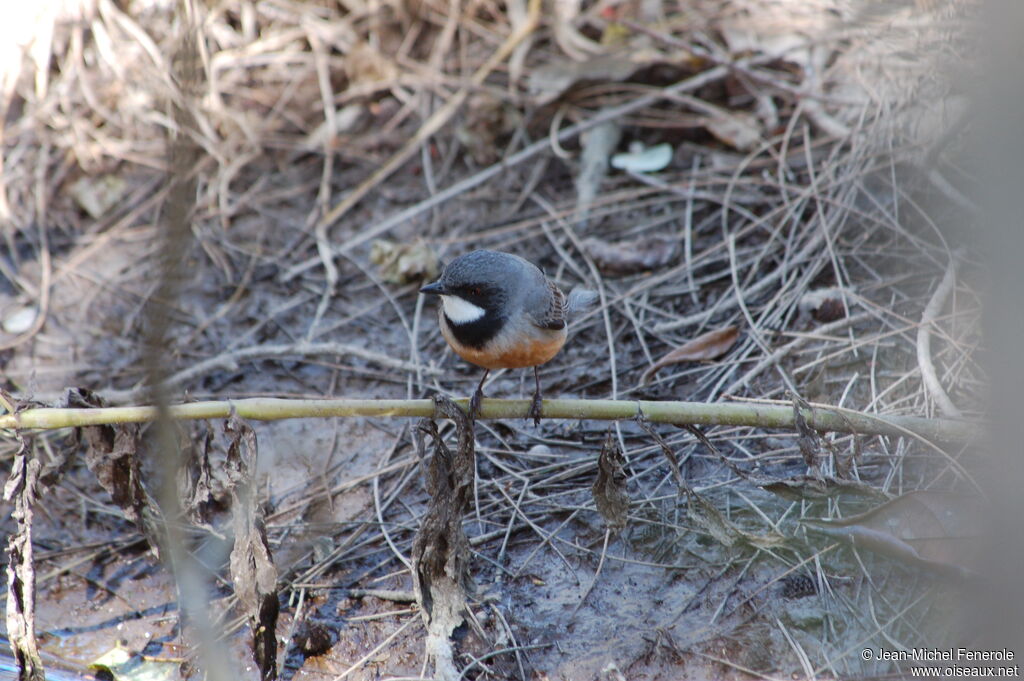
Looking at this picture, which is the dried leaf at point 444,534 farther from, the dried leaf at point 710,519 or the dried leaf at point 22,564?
the dried leaf at point 22,564

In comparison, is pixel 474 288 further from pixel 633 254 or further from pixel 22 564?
pixel 22 564

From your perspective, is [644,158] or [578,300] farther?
[644,158]

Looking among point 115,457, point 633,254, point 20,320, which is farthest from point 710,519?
point 20,320

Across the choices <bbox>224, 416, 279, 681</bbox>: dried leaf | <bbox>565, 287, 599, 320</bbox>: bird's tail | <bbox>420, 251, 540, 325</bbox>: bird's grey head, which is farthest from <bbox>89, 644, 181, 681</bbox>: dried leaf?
<bbox>565, 287, 599, 320</bbox>: bird's tail

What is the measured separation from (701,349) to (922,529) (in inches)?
70.5

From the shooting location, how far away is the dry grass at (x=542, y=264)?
Result: 387cm

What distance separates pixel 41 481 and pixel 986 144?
150 inches

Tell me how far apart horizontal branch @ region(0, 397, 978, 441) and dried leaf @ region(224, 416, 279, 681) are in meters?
0.19

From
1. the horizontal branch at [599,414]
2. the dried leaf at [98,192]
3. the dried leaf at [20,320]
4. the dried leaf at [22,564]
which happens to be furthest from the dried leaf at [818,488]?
the dried leaf at [98,192]

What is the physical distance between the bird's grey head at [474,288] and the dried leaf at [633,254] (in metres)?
1.75

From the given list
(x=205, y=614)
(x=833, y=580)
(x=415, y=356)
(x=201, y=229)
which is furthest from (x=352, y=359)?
(x=205, y=614)

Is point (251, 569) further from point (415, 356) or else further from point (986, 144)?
point (986, 144)

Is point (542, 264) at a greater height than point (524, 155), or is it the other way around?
point (524, 155)

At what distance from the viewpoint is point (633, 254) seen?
5.90 meters
